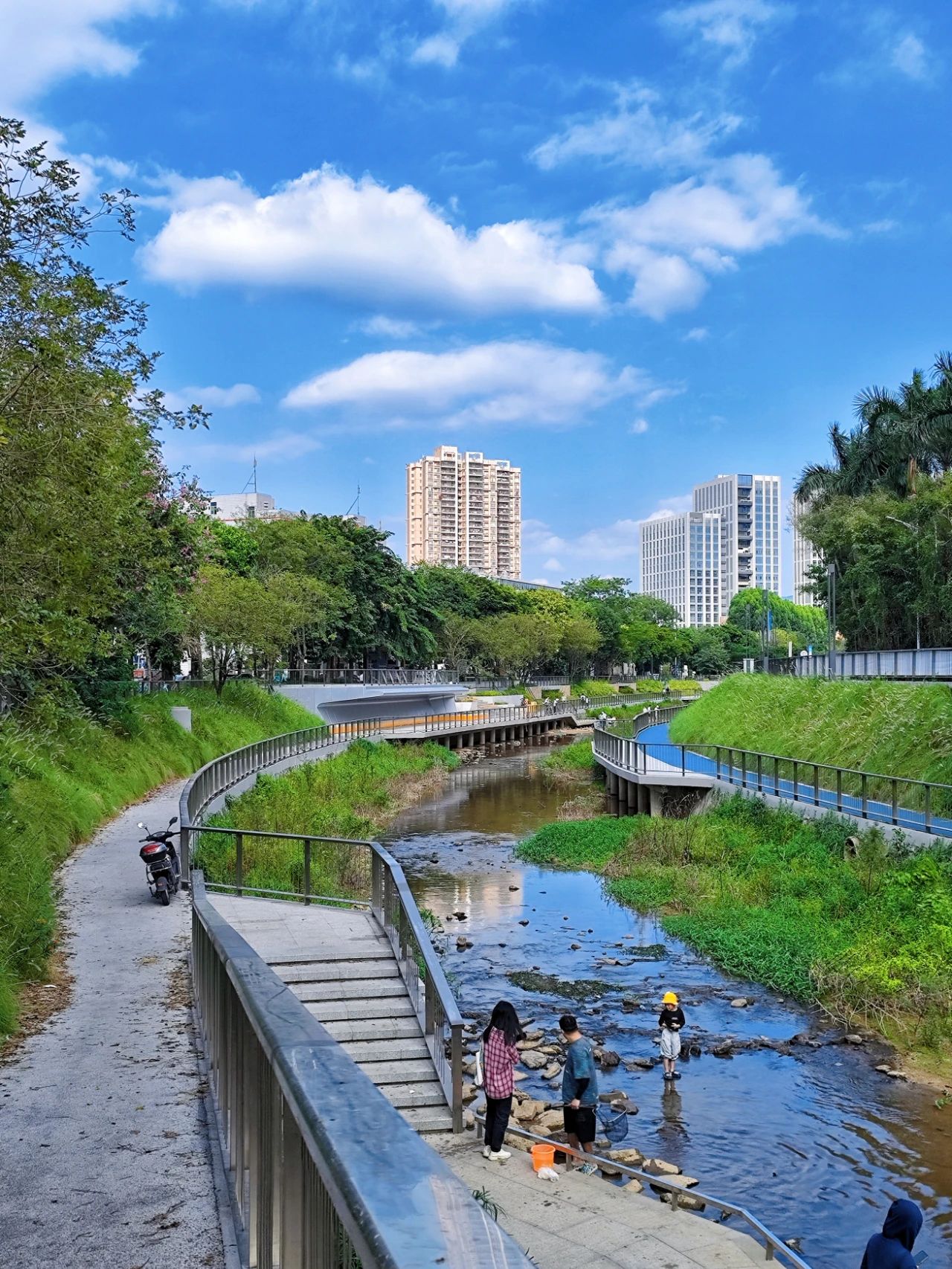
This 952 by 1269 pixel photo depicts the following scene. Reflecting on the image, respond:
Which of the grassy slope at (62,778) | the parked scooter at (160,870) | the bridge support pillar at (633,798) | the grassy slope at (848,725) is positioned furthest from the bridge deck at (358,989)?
the bridge support pillar at (633,798)

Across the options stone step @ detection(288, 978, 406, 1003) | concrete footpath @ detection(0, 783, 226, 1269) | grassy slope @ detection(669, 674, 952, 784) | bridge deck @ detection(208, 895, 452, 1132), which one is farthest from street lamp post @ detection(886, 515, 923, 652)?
concrete footpath @ detection(0, 783, 226, 1269)

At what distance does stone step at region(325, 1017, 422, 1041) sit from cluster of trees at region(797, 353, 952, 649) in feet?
119

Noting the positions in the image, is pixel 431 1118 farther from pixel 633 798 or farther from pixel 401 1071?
pixel 633 798

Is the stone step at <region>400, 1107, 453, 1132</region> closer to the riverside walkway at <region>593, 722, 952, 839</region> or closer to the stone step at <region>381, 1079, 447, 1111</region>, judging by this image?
the stone step at <region>381, 1079, 447, 1111</region>

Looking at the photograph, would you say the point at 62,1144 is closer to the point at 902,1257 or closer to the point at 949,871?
the point at 902,1257

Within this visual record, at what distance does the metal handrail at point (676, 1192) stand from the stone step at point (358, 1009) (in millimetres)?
1303

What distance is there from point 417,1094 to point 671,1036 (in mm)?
4466

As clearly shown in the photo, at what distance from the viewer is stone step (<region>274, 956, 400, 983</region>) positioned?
11469 mm

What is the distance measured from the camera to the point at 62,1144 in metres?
6.80

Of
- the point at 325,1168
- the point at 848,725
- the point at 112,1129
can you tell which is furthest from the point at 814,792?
the point at 325,1168

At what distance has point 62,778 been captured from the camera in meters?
22.5

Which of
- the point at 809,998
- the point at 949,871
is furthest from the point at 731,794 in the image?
the point at 809,998

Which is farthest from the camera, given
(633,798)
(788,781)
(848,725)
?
(633,798)

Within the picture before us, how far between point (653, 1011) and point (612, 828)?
15.2 m
